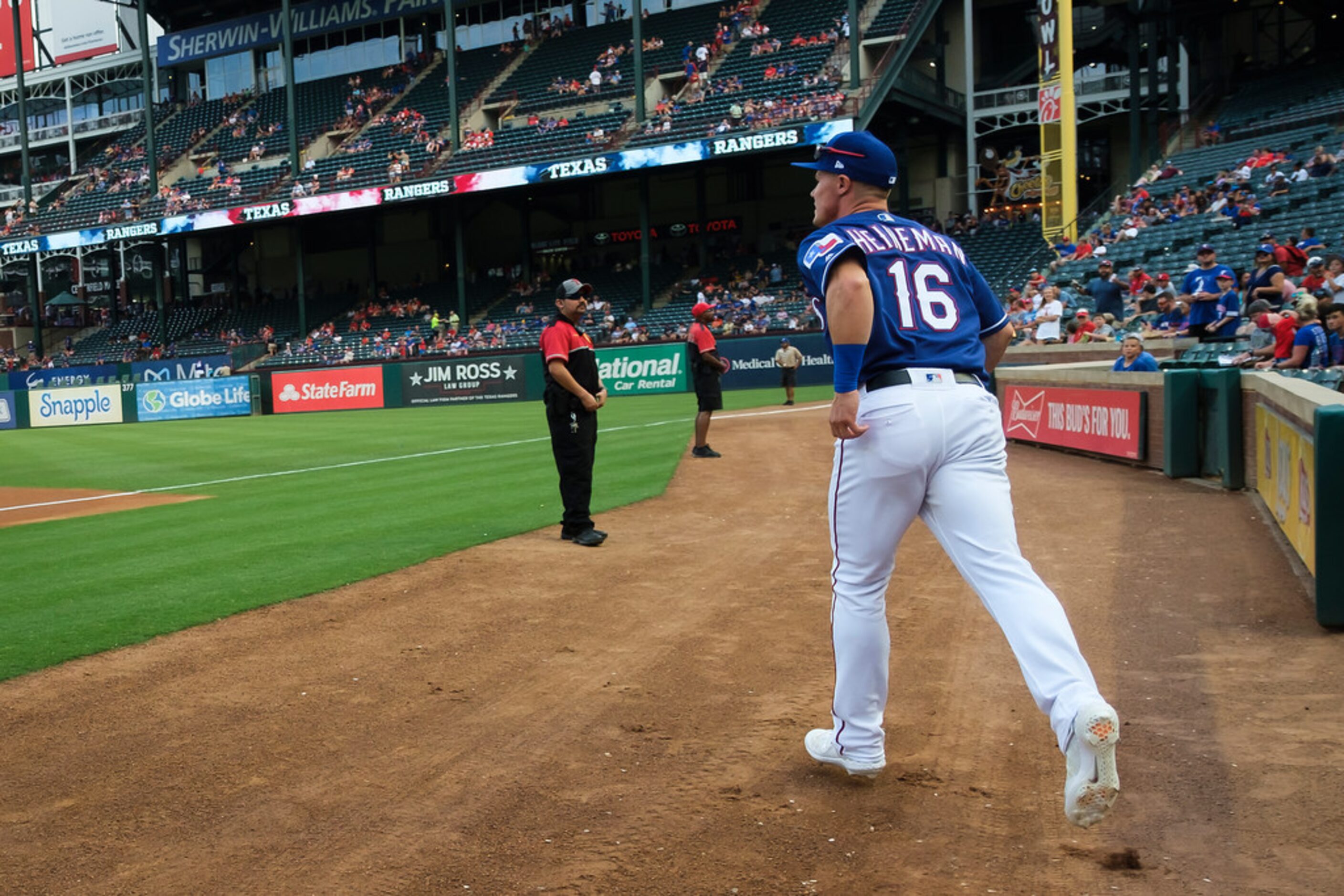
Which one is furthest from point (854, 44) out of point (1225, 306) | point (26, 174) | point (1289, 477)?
point (26, 174)

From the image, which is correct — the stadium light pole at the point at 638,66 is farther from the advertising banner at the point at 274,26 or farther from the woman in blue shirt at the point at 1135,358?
the woman in blue shirt at the point at 1135,358

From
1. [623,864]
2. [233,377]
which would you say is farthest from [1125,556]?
Result: [233,377]

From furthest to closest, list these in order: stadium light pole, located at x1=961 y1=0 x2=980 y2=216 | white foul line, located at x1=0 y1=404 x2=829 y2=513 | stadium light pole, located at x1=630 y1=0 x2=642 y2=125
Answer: stadium light pole, located at x1=961 y1=0 x2=980 y2=216, stadium light pole, located at x1=630 y1=0 x2=642 y2=125, white foul line, located at x1=0 y1=404 x2=829 y2=513

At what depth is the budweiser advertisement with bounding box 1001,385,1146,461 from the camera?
1260cm

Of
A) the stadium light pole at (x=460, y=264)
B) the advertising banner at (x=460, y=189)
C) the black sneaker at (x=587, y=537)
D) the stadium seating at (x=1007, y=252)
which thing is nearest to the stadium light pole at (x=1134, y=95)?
the stadium seating at (x=1007, y=252)

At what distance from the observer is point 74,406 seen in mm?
36344

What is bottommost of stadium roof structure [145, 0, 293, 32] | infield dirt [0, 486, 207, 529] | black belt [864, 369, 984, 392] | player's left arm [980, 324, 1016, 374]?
infield dirt [0, 486, 207, 529]

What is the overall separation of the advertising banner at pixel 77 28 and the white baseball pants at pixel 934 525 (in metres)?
65.8

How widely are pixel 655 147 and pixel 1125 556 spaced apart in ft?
98.6

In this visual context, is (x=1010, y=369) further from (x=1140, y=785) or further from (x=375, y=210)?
(x=375, y=210)

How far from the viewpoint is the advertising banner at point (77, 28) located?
58906 mm

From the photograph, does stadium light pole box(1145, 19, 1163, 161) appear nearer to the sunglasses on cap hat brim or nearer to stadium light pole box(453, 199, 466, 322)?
stadium light pole box(453, 199, 466, 322)

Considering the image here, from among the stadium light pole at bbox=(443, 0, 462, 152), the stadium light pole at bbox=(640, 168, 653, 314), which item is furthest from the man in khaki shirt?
the stadium light pole at bbox=(443, 0, 462, 152)

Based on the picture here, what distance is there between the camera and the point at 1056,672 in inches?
131
